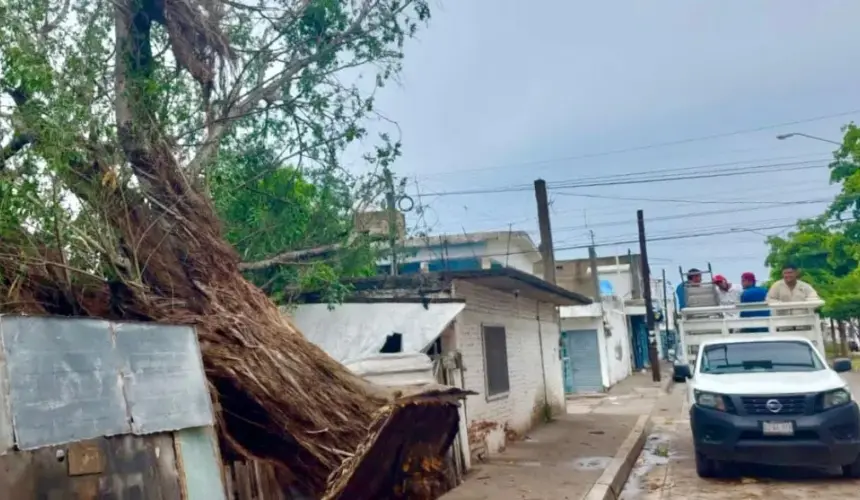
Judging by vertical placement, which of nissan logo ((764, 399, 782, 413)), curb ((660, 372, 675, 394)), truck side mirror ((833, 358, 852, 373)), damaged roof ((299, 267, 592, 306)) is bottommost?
curb ((660, 372, 675, 394))

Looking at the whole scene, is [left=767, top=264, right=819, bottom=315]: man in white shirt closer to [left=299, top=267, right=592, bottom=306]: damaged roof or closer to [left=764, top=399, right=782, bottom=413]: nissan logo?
[left=764, top=399, right=782, bottom=413]: nissan logo

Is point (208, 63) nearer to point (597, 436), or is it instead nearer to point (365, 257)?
point (365, 257)

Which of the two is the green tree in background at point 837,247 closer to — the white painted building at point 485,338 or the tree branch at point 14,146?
the white painted building at point 485,338

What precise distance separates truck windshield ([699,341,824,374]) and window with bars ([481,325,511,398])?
10.6 ft

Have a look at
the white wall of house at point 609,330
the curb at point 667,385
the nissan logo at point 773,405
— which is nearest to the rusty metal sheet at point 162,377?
the nissan logo at point 773,405

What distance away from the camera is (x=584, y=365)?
26.6 metres

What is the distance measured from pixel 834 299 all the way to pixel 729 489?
2656cm

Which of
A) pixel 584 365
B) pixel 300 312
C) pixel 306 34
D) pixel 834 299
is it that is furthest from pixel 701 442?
pixel 834 299

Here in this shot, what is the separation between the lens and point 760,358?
10469 millimetres

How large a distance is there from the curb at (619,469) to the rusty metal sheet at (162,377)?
15.5 feet

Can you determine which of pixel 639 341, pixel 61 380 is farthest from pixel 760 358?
pixel 639 341

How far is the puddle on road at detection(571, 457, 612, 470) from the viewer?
33.9 ft

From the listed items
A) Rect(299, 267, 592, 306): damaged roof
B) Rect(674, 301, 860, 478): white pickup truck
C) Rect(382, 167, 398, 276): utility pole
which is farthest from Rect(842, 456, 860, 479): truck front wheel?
Rect(382, 167, 398, 276): utility pole

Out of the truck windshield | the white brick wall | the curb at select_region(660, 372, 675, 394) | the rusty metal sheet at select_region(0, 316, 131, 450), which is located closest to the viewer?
the rusty metal sheet at select_region(0, 316, 131, 450)
